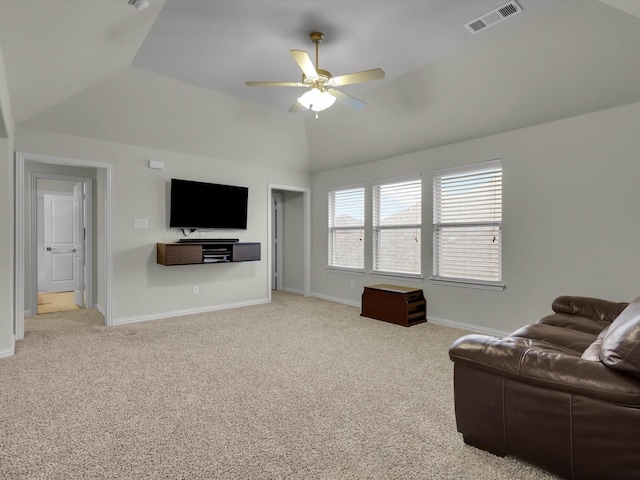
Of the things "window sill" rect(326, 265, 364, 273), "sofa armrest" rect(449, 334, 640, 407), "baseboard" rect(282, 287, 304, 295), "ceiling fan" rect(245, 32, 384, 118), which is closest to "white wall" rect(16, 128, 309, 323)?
"baseboard" rect(282, 287, 304, 295)

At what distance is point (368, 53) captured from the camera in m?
3.57

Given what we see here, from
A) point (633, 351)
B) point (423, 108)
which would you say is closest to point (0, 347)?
point (633, 351)

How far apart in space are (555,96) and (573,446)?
3.26 metres

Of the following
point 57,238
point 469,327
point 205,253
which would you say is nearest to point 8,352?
point 205,253

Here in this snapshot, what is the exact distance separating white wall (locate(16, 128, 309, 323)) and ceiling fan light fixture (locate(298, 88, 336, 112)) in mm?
2710

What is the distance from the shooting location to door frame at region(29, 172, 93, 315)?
529 centimetres

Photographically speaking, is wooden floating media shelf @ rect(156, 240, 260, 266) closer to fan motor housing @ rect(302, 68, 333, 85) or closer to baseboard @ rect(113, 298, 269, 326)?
baseboard @ rect(113, 298, 269, 326)

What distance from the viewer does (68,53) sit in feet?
9.68

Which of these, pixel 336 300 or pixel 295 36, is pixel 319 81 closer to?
pixel 295 36

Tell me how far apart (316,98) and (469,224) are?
252 centimetres

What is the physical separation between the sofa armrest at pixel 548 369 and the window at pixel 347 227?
406cm

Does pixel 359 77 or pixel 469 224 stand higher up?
pixel 359 77

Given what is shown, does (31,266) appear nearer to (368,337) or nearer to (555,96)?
(368,337)

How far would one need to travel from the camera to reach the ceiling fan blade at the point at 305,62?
2.65m
